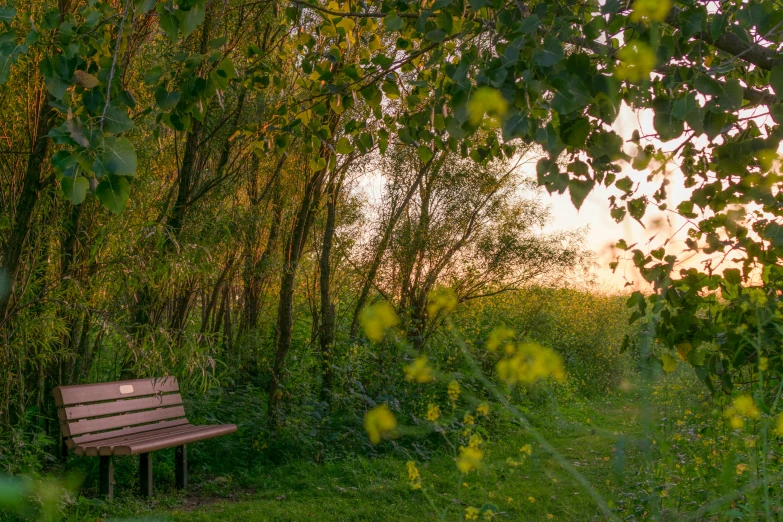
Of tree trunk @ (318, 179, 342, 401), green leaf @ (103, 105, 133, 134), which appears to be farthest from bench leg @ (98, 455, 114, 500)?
green leaf @ (103, 105, 133, 134)

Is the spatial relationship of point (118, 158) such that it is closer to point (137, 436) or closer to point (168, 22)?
point (168, 22)

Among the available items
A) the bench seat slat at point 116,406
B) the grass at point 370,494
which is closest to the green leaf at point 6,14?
the grass at point 370,494

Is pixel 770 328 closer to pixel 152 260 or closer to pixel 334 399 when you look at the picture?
pixel 152 260

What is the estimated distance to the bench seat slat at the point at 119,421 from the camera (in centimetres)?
376

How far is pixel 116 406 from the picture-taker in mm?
4152

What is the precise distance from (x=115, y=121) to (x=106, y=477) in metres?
2.77

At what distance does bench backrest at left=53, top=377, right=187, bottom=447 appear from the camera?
3.76 metres

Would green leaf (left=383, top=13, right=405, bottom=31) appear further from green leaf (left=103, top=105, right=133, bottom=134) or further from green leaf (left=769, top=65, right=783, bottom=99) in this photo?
green leaf (left=769, top=65, right=783, bottom=99)

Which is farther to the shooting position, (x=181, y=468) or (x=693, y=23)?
(x=181, y=468)

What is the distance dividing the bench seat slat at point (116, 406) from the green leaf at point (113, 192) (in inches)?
107

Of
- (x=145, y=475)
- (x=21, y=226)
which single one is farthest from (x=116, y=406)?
(x=21, y=226)

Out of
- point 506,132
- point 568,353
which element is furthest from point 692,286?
point 568,353

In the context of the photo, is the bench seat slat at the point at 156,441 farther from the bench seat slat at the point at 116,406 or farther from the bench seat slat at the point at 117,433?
the bench seat slat at the point at 116,406

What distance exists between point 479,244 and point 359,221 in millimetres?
1162
